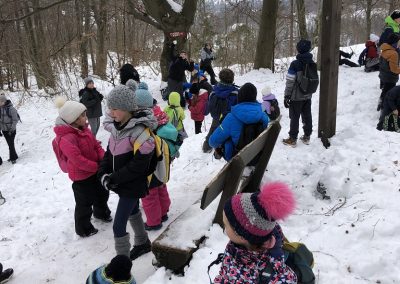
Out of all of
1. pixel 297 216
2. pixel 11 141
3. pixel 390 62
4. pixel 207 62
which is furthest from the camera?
pixel 207 62

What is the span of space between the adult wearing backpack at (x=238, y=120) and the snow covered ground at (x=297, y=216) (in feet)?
3.09

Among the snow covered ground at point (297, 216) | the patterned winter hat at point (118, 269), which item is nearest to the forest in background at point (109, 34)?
the snow covered ground at point (297, 216)

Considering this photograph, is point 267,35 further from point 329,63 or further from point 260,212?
point 260,212

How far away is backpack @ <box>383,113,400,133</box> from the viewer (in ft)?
23.9

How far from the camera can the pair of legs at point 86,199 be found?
5000 mm

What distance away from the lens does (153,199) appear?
491 cm

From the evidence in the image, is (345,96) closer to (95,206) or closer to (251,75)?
(251,75)

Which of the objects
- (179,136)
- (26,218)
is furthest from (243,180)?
(26,218)

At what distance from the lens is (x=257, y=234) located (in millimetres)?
2049

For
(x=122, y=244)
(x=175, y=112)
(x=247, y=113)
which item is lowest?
(x=122, y=244)

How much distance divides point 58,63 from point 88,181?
556 inches

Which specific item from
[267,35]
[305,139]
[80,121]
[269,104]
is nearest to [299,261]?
[80,121]

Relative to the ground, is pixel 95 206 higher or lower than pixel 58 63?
lower

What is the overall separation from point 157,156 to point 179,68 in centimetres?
794
